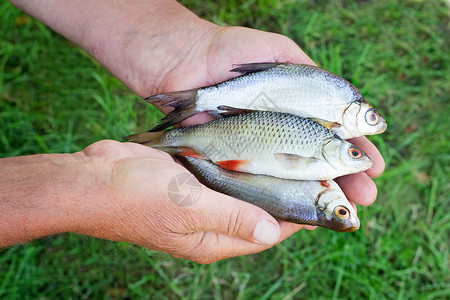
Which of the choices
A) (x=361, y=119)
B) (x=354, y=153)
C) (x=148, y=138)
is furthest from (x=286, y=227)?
(x=148, y=138)

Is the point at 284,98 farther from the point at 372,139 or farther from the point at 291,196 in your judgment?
the point at 372,139

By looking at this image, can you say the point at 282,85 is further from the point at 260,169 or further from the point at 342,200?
the point at 342,200

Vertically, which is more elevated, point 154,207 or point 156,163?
point 156,163

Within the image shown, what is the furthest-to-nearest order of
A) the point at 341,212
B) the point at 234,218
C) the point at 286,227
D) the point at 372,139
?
the point at 372,139 < the point at 286,227 < the point at 341,212 < the point at 234,218

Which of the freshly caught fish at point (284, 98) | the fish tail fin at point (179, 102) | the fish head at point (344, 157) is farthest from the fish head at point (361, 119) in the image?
the fish tail fin at point (179, 102)

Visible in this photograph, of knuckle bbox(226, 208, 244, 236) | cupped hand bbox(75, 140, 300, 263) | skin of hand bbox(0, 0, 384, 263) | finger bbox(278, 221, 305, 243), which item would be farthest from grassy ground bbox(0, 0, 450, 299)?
knuckle bbox(226, 208, 244, 236)

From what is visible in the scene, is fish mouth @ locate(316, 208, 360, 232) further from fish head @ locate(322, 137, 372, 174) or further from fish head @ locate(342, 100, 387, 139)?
fish head @ locate(342, 100, 387, 139)

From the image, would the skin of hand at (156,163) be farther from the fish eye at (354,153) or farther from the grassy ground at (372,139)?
the grassy ground at (372,139)
